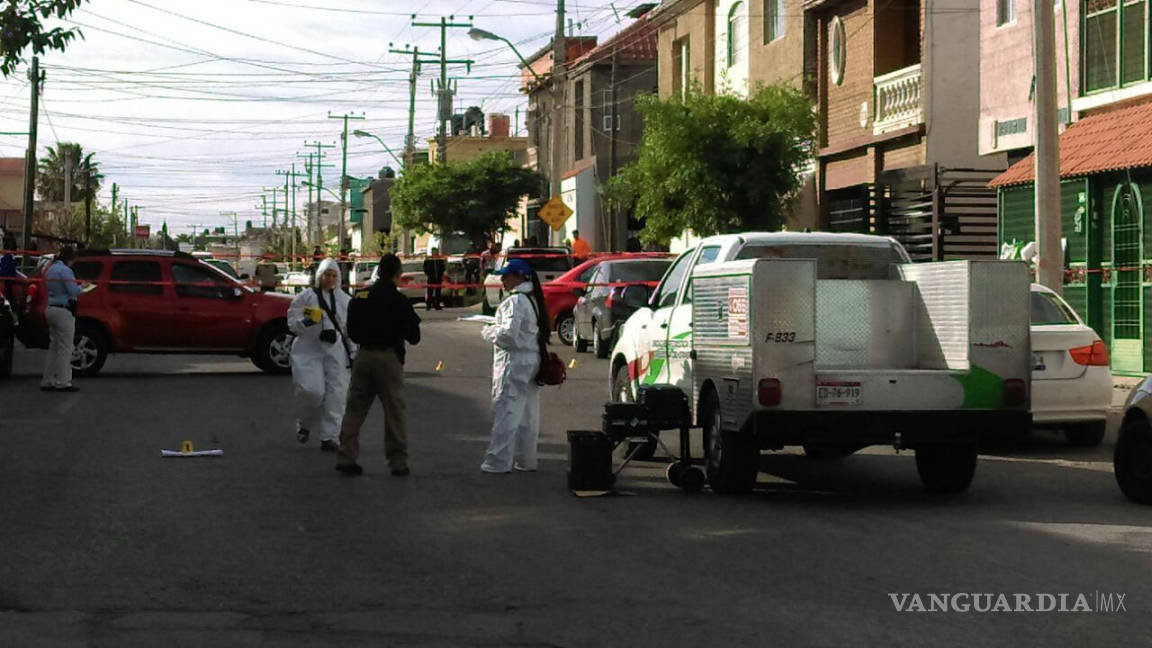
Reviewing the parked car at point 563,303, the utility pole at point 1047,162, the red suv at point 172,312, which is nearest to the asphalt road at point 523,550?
the utility pole at point 1047,162

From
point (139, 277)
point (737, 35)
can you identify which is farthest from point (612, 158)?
point (139, 277)

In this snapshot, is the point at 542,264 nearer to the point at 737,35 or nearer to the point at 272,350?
the point at 737,35

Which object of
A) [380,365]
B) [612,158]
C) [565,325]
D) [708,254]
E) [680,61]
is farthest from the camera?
[612,158]

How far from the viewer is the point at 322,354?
15938 millimetres

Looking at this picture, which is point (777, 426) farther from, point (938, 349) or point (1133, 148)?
point (1133, 148)

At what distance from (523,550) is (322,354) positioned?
6.36 metres

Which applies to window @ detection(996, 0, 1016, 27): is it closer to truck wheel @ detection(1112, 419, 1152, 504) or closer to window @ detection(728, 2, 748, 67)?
window @ detection(728, 2, 748, 67)

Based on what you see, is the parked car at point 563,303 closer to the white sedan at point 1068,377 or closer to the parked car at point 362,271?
the white sedan at point 1068,377

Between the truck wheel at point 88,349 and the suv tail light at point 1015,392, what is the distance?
16.1 m

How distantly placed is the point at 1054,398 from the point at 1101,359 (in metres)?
0.62

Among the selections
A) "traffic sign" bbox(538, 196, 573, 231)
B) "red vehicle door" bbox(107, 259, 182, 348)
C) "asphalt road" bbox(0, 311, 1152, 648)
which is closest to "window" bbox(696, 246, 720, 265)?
"asphalt road" bbox(0, 311, 1152, 648)

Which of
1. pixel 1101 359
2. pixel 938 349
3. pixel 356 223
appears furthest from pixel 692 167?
pixel 356 223

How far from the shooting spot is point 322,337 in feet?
51.5

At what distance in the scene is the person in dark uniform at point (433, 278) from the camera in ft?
173
